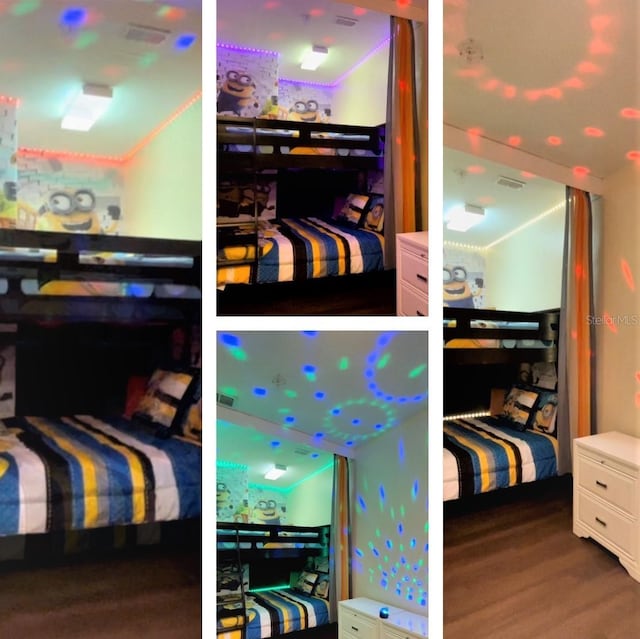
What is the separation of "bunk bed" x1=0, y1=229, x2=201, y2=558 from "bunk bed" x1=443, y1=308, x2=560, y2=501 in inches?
24.1

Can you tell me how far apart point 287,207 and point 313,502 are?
71 cm

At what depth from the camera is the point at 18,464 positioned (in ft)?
4.59

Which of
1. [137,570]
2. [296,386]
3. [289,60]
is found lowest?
[137,570]

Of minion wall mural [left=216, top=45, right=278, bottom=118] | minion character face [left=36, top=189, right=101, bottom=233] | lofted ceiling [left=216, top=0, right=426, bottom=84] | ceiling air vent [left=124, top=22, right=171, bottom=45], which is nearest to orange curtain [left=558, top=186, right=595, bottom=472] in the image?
lofted ceiling [left=216, top=0, right=426, bottom=84]

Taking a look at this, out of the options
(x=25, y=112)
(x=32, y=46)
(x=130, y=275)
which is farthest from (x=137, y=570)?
(x=32, y=46)

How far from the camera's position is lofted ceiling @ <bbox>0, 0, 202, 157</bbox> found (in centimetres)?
143

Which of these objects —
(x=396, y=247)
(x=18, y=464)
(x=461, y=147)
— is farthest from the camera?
(x=461, y=147)

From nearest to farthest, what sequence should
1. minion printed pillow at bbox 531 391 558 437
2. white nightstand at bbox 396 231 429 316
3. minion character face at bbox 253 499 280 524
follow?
white nightstand at bbox 396 231 429 316, minion character face at bbox 253 499 280 524, minion printed pillow at bbox 531 391 558 437

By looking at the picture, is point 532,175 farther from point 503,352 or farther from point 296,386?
point 296,386

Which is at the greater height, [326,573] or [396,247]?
[396,247]

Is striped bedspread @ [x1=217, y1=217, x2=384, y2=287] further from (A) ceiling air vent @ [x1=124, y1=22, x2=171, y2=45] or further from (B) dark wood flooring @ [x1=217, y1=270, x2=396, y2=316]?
(A) ceiling air vent @ [x1=124, y1=22, x2=171, y2=45]

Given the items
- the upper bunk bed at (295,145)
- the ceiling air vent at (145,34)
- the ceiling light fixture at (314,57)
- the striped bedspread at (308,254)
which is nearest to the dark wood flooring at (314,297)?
the striped bedspread at (308,254)

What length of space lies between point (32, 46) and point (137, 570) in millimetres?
1142

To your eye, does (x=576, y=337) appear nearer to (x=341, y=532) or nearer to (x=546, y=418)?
(x=546, y=418)
